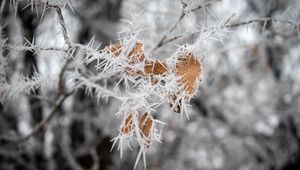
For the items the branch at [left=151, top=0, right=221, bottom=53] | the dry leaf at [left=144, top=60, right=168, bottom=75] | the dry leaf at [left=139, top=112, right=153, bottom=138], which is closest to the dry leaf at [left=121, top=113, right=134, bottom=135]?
the dry leaf at [left=139, top=112, right=153, bottom=138]

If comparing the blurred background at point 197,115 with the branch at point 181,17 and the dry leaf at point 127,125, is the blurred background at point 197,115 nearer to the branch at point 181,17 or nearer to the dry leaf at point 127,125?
the branch at point 181,17

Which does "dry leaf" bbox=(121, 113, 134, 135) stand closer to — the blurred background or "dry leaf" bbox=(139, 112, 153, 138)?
"dry leaf" bbox=(139, 112, 153, 138)

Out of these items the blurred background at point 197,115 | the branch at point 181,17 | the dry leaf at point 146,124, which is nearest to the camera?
the dry leaf at point 146,124

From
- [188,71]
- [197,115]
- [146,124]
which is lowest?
[197,115]

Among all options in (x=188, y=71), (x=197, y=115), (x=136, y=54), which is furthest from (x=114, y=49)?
(x=197, y=115)

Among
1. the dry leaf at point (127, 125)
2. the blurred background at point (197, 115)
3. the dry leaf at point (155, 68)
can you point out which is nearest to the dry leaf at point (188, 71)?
the dry leaf at point (155, 68)

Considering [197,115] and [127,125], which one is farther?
[197,115]

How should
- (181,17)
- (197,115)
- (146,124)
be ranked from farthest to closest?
(197,115) → (181,17) → (146,124)

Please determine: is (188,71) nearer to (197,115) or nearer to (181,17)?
(181,17)

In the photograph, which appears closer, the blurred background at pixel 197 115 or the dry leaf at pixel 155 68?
the dry leaf at pixel 155 68
